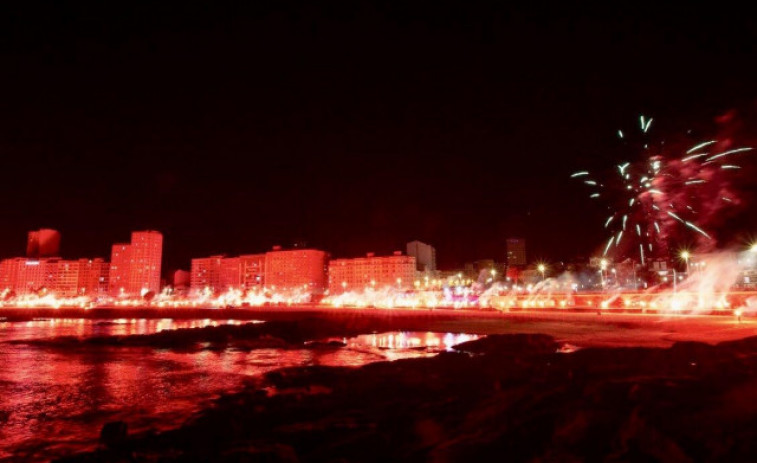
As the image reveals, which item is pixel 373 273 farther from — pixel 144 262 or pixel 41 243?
pixel 41 243

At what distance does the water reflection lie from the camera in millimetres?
12984

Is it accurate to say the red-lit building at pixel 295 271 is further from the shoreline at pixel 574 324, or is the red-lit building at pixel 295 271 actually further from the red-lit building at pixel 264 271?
the shoreline at pixel 574 324

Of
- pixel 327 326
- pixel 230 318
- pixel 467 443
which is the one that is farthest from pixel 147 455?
pixel 230 318

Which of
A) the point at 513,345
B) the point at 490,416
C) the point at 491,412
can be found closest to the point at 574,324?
the point at 513,345

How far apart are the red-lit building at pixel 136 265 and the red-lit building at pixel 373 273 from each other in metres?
60.3

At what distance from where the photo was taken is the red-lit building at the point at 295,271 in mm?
151250

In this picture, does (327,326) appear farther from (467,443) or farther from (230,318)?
(467,443)

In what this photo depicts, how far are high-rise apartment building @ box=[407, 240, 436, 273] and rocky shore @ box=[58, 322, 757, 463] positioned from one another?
443 feet

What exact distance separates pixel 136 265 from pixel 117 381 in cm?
15313

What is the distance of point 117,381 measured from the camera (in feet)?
66.7

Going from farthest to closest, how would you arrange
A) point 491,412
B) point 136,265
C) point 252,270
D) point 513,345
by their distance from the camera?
point 252,270, point 136,265, point 513,345, point 491,412

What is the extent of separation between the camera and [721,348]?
61.8 feet

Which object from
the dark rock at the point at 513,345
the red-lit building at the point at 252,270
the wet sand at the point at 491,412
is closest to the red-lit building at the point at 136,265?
the red-lit building at the point at 252,270

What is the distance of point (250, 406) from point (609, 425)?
9559mm
